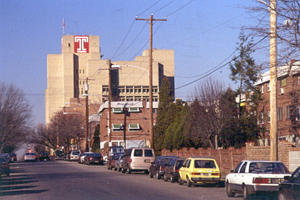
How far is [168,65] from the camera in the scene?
162375mm

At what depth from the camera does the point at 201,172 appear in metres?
24.7

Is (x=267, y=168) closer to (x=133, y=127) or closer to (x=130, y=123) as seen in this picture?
(x=133, y=127)

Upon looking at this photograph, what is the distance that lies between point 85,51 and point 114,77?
30.1 meters

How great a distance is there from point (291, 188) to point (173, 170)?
13736 millimetres

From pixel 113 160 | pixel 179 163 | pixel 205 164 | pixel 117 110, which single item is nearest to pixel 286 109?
pixel 113 160

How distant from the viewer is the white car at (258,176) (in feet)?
58.1

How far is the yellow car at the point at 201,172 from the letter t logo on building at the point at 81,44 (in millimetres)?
145269

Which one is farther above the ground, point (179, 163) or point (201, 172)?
point (179, 163)

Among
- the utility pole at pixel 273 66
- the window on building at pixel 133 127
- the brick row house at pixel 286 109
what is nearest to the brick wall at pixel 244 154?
the brick row house at pixel 286 109

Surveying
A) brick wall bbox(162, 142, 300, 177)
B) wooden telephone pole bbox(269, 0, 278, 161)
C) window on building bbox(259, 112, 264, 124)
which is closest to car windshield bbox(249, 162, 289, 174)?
wooden telephone pole bbox(269, 0, 278, 161)

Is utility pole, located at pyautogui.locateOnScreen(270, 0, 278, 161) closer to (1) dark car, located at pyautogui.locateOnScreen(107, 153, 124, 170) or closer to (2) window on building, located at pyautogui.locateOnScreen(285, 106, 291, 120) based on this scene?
(2) window on building, located at pyautogui.locateOnScreen(285, 106, 291, 120)

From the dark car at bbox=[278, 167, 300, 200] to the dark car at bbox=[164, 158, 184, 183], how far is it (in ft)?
41.6

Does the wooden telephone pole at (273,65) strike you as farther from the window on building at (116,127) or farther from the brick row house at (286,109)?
the window on building at (116,127)

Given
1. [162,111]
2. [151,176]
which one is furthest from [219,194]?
[162,111]
